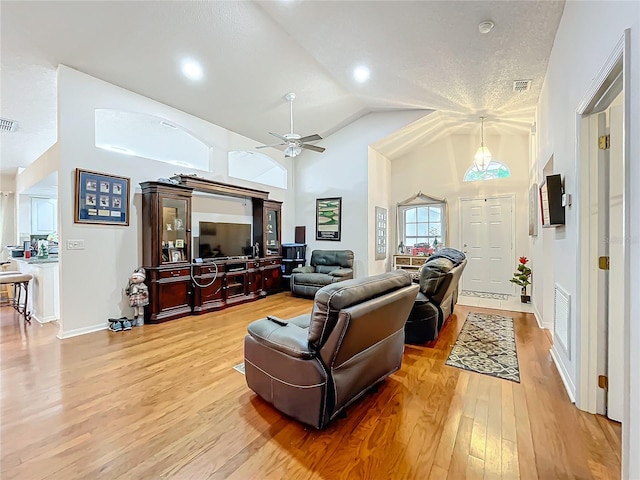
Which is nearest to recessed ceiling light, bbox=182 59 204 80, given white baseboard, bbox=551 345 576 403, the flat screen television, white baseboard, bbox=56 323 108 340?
the flat screen television

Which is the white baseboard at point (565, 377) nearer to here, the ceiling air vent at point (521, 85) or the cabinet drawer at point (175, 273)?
the ceiling air vent at point (521, 85)

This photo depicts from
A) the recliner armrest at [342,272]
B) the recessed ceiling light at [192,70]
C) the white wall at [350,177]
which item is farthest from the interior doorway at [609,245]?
the recessed ceiling light at [192,70]

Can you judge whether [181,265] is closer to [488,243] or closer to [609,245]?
[609,245]

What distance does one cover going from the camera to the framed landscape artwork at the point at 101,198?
3.65 metres

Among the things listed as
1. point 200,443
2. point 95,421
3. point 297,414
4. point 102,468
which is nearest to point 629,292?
point 297,414

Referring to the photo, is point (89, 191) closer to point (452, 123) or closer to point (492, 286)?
point (452, 123)

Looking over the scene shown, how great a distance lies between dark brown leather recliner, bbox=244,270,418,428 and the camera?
172cm

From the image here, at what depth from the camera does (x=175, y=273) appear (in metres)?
4.34

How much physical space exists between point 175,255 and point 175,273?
0.99ft

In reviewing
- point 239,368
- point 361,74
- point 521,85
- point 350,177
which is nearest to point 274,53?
point 361,74

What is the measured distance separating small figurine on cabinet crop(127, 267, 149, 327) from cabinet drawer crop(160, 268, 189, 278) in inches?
9.9

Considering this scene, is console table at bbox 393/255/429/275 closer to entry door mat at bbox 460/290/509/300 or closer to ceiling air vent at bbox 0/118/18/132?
entry door mat at bbox 460/290/509/300

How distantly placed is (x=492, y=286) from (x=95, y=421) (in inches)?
274

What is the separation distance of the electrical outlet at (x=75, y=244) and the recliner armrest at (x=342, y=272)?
3941 millimetres
